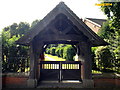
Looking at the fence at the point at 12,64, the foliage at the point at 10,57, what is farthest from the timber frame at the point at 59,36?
the foliage at the point at 10,57

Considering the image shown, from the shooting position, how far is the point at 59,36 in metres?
6.07

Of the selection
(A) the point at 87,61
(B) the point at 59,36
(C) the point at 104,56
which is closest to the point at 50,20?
(B) the point at 59,36

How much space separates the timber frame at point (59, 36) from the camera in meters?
5.69

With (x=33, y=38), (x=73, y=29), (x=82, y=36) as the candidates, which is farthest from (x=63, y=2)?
(x=33, y=38)

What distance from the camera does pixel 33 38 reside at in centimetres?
602

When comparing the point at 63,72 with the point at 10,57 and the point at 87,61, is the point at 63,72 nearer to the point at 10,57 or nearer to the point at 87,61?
the point at 87,61

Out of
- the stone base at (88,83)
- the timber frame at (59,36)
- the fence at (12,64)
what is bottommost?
the stone base at (88,83)

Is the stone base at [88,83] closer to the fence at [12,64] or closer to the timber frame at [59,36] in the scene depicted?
the timber frame at [59,36]

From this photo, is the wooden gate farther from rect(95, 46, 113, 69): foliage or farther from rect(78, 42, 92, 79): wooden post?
rect(95, 46, 113, 69): foliage

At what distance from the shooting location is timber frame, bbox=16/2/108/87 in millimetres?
5688

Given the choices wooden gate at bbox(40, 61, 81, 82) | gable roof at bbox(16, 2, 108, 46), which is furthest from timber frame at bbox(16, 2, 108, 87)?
wooden gate at bbox(40, 61, 81, 82)

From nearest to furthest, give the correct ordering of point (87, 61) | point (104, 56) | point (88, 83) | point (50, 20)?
point (50, 20)
point (88, 83)
point (87, 61)
point (104, 56)

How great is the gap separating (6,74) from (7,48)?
6.35 feet

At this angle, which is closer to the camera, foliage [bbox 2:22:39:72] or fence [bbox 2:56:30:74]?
fence [bbox 2:56:30:74]
